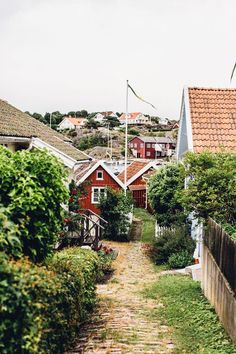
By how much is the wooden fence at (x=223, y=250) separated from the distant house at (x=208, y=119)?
245 inches

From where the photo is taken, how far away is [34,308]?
16.6 ft

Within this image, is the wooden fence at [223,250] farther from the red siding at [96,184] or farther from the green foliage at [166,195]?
the red siding at [96,184]

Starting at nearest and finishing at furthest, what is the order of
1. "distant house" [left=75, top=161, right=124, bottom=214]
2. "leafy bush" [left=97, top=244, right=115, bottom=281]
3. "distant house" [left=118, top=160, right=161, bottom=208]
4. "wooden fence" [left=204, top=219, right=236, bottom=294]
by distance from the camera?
"wooden fence" [left=204, top=219, right=236, bottom=294]
"leafy bush" [left=97, top=244, right=115, bottom=281]
"distant house" [left=75, top=161, right=124, bottom=214]
"distant house" [left=118, top=160, right=161, bottom=208]

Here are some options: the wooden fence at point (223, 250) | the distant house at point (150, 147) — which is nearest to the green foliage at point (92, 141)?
the distant house at point (150, 147)

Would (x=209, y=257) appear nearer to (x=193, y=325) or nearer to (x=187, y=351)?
(x=193, y=325)

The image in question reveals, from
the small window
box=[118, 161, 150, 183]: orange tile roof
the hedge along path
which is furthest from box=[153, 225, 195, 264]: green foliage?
box=[118, 161, 150, 183]: orange tile roof

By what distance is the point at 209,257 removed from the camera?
11844 millimetres

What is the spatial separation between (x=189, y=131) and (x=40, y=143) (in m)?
5.42

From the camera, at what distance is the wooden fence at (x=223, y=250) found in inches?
335

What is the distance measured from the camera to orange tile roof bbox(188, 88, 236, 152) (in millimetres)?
17875

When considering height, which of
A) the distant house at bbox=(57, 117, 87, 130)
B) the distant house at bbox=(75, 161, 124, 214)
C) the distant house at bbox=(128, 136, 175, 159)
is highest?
the distant house at bbox=(57, 117, 87, 130)

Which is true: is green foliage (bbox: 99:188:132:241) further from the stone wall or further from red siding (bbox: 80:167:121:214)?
the stone wall

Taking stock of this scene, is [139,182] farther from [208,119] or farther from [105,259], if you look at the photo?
[105,259]

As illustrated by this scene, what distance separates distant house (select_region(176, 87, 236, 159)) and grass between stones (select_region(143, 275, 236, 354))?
5463mm
